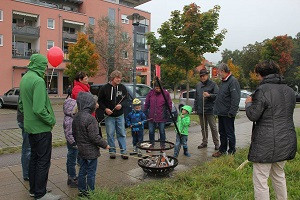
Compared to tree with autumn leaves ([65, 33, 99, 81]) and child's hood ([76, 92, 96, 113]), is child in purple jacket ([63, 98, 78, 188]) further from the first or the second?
tree with autumn leaves ([65, 33, 99, 81])

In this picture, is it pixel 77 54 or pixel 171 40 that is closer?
pixel 171 40

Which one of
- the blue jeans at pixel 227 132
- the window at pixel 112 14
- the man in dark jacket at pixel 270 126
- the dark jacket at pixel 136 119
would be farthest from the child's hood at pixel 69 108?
the window at pixel 112 14

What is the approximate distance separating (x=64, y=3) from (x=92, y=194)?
4044 centimetres

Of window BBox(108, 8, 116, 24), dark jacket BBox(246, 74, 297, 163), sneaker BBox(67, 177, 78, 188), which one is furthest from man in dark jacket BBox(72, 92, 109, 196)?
window BBox(108, 8, 116, 24)

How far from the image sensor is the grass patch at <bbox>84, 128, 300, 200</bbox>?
12.4 feet

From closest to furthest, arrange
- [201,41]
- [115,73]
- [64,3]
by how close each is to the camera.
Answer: [115,73] → [201,41] → [64,3]

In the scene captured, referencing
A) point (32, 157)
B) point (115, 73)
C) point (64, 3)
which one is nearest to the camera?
point (32, 157)

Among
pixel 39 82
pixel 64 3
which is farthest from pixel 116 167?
pixel 64 3

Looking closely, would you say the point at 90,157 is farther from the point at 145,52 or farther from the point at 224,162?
the point at 145,52

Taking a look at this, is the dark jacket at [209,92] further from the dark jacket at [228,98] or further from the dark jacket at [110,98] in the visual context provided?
the dark jacket at [110,98]

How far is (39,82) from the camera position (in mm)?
3592

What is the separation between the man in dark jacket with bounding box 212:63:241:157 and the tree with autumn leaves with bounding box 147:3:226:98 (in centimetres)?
958

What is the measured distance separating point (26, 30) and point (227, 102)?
32770mm

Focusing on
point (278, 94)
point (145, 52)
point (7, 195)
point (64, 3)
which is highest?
point (64, 3)
